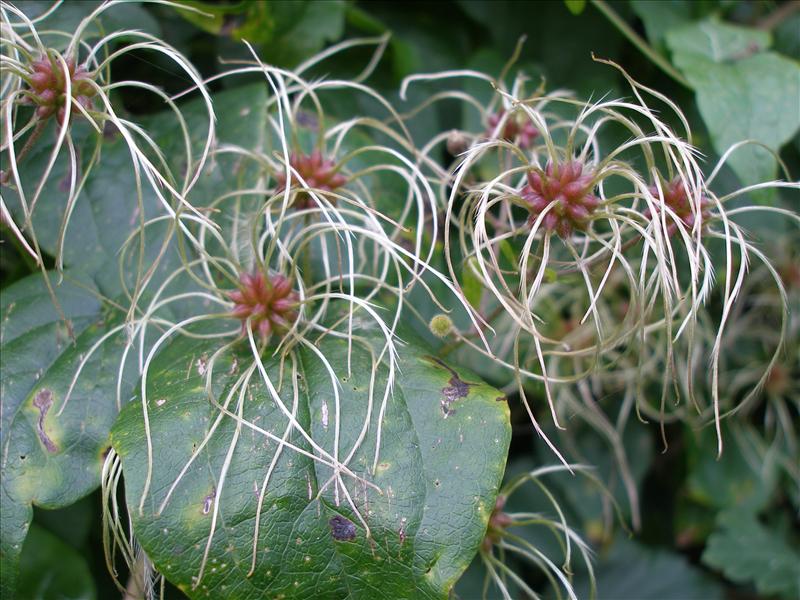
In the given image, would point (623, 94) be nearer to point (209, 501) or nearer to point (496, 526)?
point (496, 526)

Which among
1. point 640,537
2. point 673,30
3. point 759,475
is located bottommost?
point 640,537

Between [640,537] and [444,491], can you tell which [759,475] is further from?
[444,491]

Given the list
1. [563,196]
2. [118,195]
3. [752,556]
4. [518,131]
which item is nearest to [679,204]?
[563,196]

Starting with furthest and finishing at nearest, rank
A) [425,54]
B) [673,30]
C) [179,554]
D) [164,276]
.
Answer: [425,54], [673,30], [164,276], [179,554]

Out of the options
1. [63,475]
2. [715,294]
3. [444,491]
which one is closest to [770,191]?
[715,294]

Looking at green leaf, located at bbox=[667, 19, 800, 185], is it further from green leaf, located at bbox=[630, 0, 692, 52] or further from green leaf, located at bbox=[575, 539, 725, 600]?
green leaf, located at bbox=[575, 539, 725, 600]

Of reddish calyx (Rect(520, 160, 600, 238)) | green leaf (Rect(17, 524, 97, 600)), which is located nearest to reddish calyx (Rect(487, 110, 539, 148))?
reddish calyx (Rect(520, 160, 600, 238))

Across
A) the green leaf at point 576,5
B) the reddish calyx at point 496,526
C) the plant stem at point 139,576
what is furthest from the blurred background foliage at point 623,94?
the reddish calyx at point 496,526
